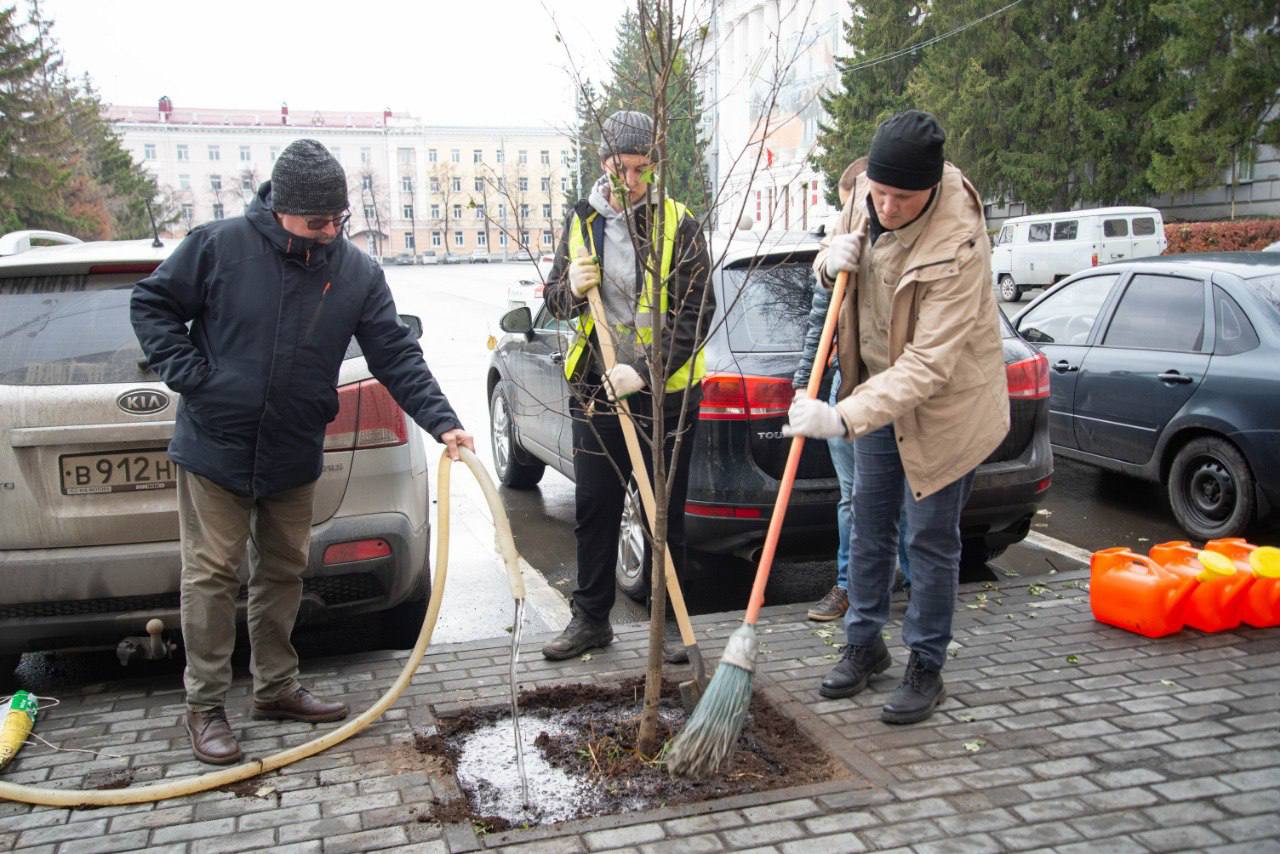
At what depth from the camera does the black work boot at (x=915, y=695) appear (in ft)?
13.3

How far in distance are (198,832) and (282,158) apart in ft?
6.72

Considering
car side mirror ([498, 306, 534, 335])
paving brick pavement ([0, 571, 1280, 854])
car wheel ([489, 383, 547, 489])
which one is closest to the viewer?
paving brick pavement ([0, 571, 1280, 854])

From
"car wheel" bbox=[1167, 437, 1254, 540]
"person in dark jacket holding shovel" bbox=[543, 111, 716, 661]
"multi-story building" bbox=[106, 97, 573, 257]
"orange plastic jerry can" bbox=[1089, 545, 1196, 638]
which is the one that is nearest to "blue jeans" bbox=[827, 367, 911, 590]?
"person in dark jacket holding shovel" bbox=[543, 111, 716, 661]

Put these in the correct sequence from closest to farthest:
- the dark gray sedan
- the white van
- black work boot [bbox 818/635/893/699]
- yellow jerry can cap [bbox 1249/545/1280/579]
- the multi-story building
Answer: black work boot [bbox 818/635/893/699]
yellow jerry can cap [bbox 1249/545/1280/579]
the dark gray sedan
the white van
the multi-story building

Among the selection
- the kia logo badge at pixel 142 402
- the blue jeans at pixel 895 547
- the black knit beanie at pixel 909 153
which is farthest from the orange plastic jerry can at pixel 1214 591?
the kia logo badge at pixel 142 402

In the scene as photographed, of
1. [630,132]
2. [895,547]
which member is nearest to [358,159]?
[630,132]

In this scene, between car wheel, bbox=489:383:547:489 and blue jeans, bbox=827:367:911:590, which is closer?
blue jeans, bbox=827:367:911:590

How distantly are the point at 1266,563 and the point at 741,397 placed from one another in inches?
90.1

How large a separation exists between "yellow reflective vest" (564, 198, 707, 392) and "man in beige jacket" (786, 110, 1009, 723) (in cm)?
55

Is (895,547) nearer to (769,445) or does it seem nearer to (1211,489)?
(769,445)

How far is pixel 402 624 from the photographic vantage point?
5262 mm

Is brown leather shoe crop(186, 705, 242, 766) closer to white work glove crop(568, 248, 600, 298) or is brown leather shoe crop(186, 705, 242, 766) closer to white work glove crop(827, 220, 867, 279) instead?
white work glove crop(568, 248, 600, 298)

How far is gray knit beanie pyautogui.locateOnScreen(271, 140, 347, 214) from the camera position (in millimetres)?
3762

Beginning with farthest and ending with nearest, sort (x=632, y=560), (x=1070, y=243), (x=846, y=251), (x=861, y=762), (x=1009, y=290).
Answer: (x=1009, y=290) < (x=1070, y=243) < (x=632, y=560) < (x=846, y=251) < (x=861, y=762)
